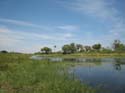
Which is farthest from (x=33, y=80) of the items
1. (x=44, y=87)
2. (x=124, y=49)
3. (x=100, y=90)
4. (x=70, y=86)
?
(x=124, y=49)

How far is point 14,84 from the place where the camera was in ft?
55.5

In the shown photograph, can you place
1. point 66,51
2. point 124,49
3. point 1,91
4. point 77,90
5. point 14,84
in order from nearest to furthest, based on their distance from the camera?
point 1,91, point 77,90, point 14,84, point 124,49, point 66,51

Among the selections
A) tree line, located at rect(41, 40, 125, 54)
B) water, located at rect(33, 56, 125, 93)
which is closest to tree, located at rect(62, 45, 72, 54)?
tree line, located at rect(41, 40, 125, 54)

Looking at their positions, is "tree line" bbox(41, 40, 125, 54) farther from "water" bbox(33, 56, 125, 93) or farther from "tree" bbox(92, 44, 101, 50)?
"water" bbox(33, 56, 125, 93)

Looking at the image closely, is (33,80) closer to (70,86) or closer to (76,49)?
(70,86)

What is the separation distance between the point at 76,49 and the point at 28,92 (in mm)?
152690

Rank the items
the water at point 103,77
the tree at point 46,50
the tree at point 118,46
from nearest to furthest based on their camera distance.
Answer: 1. the water at point 103,77
2. the tree at point 118,46
3. the tree at point 46,50

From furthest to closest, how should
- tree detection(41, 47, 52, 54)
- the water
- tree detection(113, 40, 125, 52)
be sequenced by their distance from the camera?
1. tree detection(41, 47, 52, 54)
2. tree detection(113, 40, 125, 52)
3. the water

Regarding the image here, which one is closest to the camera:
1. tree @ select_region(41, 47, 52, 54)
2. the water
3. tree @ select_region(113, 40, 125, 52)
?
the water

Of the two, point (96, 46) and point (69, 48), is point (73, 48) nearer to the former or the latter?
point (69, 48)

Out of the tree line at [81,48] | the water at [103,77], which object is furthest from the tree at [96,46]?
the water at [103,77]

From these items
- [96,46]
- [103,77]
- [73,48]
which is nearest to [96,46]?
[96,46]

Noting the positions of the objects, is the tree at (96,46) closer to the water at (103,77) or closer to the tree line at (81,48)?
the tree line at (81,48)

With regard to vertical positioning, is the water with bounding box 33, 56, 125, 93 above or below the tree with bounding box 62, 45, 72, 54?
below
